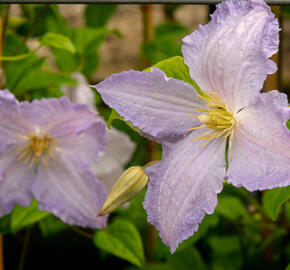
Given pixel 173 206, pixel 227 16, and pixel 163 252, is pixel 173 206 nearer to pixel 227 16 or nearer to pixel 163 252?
pixel 227 16

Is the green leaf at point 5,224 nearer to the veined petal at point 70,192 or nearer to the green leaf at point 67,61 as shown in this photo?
the veined petal at point 70,192

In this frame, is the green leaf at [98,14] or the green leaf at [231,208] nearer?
the green leaf at [231,208]

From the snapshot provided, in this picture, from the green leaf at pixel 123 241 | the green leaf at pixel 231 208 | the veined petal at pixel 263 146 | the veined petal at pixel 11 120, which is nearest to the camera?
the veined petal at pixel 263 146

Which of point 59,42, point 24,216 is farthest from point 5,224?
point 59,42

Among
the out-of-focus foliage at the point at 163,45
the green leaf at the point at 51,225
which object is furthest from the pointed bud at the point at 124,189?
the out-of-focus foliage at the point at 163,45

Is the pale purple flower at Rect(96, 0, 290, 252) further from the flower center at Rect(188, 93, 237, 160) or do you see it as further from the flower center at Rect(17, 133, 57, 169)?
the flower center at Rect(17, 133, 57, 169)

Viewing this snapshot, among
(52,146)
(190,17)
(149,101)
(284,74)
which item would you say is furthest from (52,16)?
(284,74)

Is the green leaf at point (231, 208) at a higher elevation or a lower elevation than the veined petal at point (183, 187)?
lower

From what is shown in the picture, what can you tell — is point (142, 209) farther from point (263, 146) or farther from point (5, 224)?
point (263, 146)

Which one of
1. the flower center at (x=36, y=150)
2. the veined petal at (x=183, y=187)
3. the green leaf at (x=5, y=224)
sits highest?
the veined petal at (x=183, y=187)
